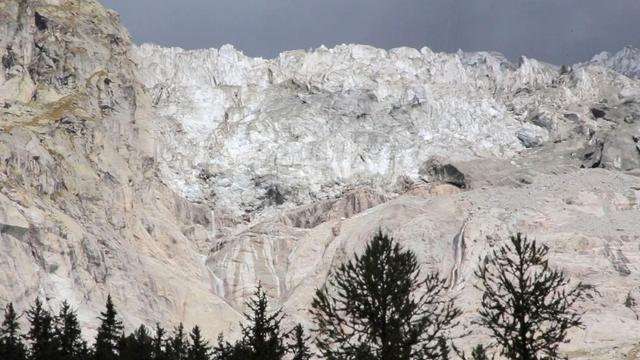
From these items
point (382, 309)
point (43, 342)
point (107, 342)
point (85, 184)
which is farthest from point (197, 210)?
point (382, 309)

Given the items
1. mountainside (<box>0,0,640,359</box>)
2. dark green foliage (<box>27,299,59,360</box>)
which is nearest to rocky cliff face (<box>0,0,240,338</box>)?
mountainside (<box>0,0,640,359</box>)

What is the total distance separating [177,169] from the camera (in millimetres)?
195625

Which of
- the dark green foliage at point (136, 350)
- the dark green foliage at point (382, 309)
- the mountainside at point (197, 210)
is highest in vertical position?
the mountainside at point (197, 210)

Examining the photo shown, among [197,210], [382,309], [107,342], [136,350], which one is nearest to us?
[382,309]

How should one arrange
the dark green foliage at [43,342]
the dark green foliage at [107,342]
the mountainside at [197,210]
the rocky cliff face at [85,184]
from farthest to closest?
the mountainside at [197,210] → the rocky cliff face at [85,184] → the dark green foliage at [107,342] → the dark green foliage at [43,342]

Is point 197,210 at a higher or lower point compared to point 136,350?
higher

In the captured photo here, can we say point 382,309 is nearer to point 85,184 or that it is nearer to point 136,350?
point 136,350

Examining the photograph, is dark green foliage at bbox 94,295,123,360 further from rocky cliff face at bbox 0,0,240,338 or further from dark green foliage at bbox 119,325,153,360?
rocky cliff face at bbox 0,0,240,338

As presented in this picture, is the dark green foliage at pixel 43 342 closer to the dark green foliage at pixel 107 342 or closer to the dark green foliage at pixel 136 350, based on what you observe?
the dark green foliage at pixel 107 342

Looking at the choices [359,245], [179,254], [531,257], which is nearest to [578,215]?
[359,245]

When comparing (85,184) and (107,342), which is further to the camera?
(85,184)

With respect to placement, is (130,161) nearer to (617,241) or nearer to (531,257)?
(617,241)

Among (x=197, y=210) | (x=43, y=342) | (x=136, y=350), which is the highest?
(x=197, y=210)

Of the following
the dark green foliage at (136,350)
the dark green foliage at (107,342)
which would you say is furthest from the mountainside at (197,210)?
the dark green foliage at (136,350)
